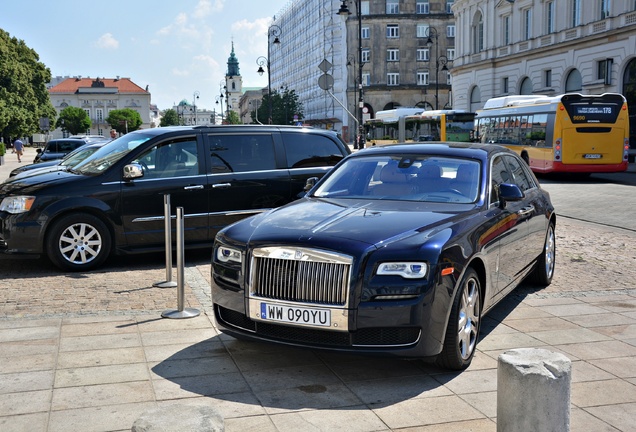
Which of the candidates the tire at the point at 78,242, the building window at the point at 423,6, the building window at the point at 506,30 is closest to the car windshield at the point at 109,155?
the tire at the point at 78,242

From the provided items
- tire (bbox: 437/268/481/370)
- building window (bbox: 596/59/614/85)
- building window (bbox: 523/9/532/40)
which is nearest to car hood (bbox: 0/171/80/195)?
tire (bbox: 437/268/481/370)

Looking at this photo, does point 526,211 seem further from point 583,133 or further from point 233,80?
point 233,80

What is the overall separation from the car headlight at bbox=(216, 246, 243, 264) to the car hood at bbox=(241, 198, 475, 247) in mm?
160

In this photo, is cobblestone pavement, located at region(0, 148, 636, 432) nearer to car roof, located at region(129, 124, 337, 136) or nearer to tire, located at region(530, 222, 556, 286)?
tire, located at region(530, 222, 556, 286)

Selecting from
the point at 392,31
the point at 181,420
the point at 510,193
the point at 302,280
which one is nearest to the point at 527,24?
the point at 392,31

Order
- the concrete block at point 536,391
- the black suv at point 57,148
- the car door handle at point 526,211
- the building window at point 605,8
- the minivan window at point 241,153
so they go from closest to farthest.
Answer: the concrete block at point 536,391, the car door handle at point 526,211, the minivan window at point 241,153, the black suv at point 57,148, the building window at point 605,8

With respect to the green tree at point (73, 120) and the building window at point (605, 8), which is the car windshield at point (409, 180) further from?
the green tree at point (73, 120)

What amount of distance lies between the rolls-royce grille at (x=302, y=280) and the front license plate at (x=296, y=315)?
0.06 metres

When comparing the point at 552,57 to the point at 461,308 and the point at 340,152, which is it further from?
the point at 461,308

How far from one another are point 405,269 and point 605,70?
4001cm

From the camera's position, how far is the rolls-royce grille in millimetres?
4820

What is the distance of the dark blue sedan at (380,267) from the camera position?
479 centimetres

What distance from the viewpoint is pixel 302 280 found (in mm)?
4910

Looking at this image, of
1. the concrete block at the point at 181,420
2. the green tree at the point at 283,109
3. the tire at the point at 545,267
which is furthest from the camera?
the green tree at the point at 283,109
